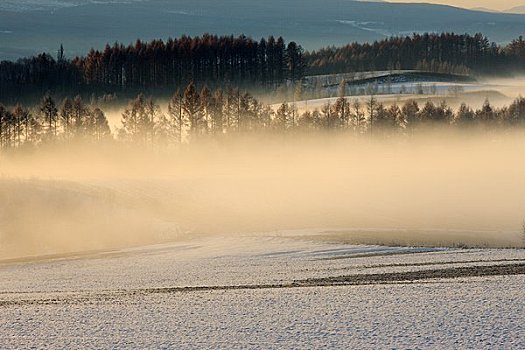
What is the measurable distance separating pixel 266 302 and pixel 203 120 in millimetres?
109811

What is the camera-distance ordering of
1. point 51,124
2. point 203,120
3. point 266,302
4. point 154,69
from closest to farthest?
1. point 266,302
2. point 203,120
3. point 51,124
4. point 154,69

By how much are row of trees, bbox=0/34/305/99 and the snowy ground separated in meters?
138

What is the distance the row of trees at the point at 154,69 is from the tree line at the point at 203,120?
106 ft

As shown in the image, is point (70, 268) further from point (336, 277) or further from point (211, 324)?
point (211, 324)

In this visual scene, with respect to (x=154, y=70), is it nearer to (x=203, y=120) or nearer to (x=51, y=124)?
(x=51, y=124)

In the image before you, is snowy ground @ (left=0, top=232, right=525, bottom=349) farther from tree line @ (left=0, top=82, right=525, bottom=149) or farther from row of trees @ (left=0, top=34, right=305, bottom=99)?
row of trees @ (left=0, top=34, right=305, bottom=99)

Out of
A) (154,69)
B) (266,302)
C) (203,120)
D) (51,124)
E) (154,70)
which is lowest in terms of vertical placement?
(51,124)

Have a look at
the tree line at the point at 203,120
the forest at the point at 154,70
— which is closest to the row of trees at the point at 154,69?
the forest at the point at 154,70

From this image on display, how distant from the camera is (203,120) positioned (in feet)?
459

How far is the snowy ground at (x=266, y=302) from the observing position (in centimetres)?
2630

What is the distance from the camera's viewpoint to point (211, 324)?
2823 cm

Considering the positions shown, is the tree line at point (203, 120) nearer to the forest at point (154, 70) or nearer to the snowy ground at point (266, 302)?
the forest at point (154, 70)

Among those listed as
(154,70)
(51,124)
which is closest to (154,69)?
(154,70)

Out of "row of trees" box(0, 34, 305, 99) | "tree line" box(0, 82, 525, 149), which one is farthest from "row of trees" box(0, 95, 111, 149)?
"row of trees" box(0, 34, 305, 99)
